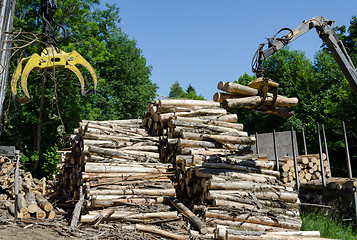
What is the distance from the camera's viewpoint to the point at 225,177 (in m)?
8.01

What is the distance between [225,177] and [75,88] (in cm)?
1484

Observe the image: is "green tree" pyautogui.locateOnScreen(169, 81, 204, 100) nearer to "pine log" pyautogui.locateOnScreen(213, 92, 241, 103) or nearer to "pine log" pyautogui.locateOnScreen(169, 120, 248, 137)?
"pine log" pyautogui.locateOnScreen(169, 120, 248, 137)

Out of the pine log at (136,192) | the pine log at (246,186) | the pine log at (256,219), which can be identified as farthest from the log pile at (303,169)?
the pine log at (256,219)

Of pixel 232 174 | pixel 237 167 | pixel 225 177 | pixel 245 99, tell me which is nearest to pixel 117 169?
pixel 225 177

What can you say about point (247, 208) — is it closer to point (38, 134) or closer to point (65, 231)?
point (65, 231)

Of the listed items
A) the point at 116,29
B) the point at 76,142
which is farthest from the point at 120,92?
the point at 76,142

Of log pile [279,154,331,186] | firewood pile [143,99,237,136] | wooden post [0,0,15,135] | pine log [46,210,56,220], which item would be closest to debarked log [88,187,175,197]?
pine log [46,210,56,220]

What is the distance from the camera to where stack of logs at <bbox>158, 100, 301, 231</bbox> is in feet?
23.8

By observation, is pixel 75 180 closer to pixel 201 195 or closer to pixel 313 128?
pixel 201 195

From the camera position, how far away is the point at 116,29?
1048 inches

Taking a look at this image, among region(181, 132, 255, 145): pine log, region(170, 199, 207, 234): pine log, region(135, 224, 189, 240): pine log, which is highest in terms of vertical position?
region(181, 132, 255, 145): pine log

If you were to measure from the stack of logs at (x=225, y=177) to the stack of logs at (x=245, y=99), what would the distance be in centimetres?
174

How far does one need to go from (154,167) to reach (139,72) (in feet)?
63.4

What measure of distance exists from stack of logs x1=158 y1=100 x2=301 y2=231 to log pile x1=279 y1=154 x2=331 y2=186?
116 inches
